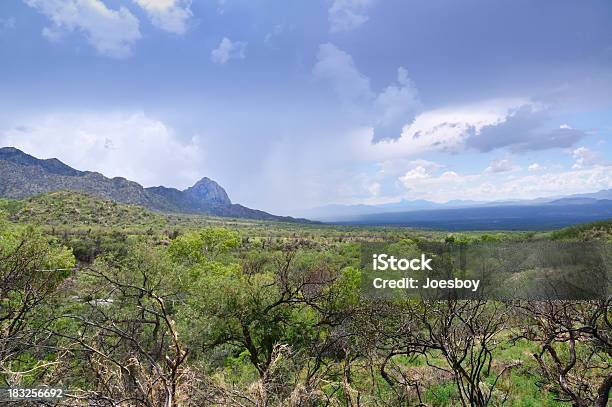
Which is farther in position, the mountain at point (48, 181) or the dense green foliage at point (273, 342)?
the mountain at point (48, 181)

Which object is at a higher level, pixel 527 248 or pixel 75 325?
pixel 527 248

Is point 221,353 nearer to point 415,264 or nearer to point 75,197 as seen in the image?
point 415,264

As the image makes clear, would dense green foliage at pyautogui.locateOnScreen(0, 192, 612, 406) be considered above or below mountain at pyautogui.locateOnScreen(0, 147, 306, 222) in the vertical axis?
below

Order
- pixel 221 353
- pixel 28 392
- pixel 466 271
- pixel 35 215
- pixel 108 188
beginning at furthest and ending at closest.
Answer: pixel 108 188 → pixel 35 215 → pixel 221 353 → pixel 466 271 → pixel 28 392

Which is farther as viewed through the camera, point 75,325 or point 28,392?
point 75,325

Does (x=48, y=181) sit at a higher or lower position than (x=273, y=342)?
higher

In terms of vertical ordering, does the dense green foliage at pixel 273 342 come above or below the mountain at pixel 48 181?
below

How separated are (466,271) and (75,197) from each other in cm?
12221

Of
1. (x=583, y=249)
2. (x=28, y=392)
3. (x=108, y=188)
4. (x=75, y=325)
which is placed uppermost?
(x=108, y=188)

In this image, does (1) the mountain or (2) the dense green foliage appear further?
(1) the mountain

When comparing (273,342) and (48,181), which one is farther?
(48,181)

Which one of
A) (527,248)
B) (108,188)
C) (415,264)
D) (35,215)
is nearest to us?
(415,264)

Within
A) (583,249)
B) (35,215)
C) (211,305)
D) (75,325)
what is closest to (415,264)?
(583,249)

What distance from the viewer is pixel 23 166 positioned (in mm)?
170750
